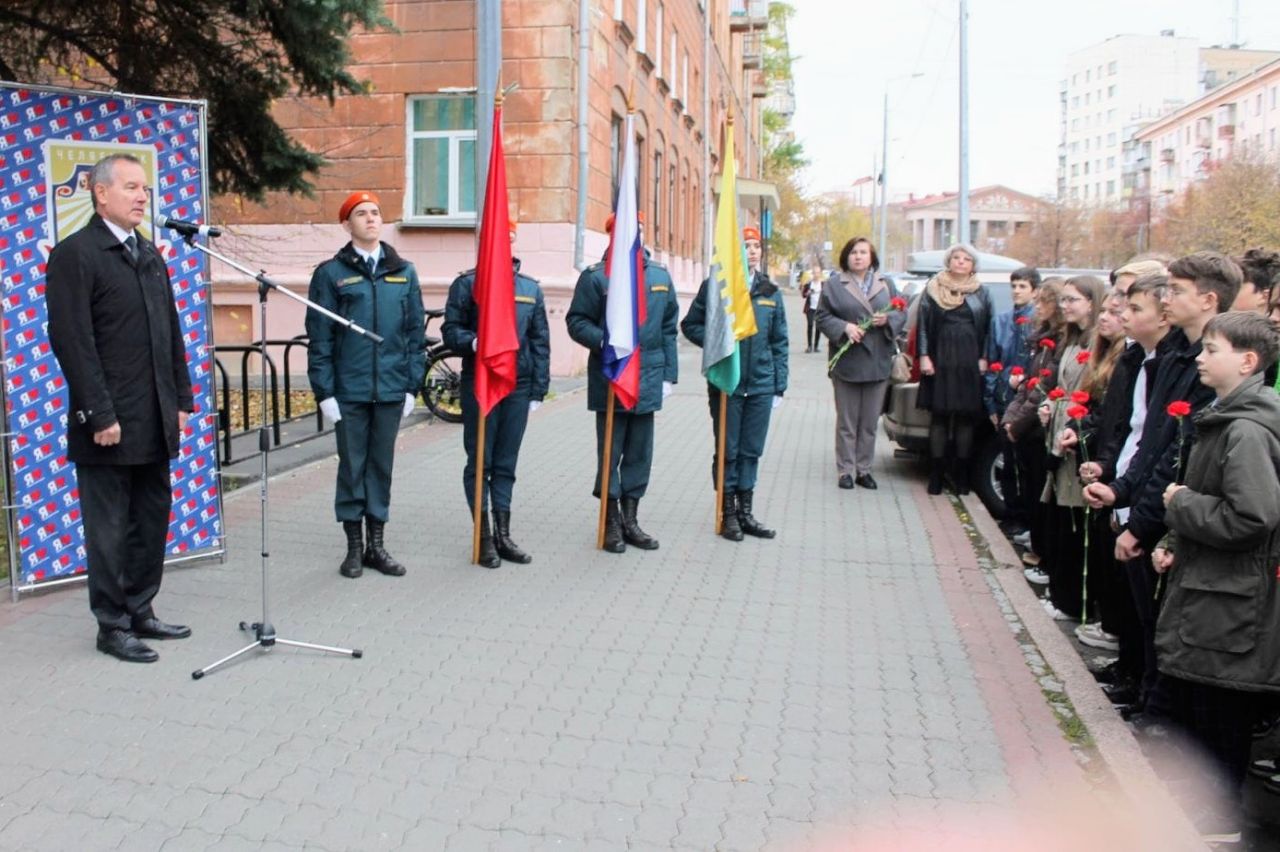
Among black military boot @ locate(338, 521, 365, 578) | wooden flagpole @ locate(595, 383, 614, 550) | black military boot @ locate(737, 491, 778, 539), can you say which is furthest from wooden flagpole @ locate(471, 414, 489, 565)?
black military boot @ locate(737, 491, 778, 539)

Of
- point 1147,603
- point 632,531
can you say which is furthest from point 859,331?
point 1147,603

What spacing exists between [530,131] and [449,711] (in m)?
14.1

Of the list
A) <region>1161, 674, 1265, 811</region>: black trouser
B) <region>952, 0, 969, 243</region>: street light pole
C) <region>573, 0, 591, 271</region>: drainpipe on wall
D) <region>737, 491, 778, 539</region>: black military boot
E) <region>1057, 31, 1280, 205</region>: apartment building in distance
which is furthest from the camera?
<region>1057, 31, 1280, 205</region>: apartment building in distance

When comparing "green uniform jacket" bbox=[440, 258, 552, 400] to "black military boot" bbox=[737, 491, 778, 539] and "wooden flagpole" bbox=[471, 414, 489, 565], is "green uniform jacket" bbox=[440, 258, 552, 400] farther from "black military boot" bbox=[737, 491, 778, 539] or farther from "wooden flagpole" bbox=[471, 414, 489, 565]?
"black military boot" bbox=[737, 491, 778, 539]

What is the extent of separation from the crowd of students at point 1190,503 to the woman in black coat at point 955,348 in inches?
114

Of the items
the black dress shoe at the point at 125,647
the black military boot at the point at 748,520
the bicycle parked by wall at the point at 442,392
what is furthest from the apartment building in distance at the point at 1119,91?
the black dress shoe at the point at 125,647

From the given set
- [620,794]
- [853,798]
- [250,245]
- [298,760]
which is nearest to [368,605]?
[298,760]

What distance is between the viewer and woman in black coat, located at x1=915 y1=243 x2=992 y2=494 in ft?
30.1

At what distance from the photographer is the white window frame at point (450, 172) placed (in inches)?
715

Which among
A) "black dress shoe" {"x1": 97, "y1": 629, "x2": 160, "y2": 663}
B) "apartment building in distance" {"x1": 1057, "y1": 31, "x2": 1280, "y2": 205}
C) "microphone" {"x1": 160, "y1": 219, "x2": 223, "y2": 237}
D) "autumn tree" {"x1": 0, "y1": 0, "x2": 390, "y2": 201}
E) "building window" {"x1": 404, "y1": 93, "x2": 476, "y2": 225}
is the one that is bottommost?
"black dress shoe" {"x1": 97, "y1": 629, "x2": 160, "y2": 663}

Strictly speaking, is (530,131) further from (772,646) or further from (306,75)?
(772,646)

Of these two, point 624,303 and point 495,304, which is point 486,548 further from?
point 624,303

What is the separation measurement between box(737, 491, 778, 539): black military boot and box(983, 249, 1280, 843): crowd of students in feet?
7.56

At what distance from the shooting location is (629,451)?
755 centimetres
